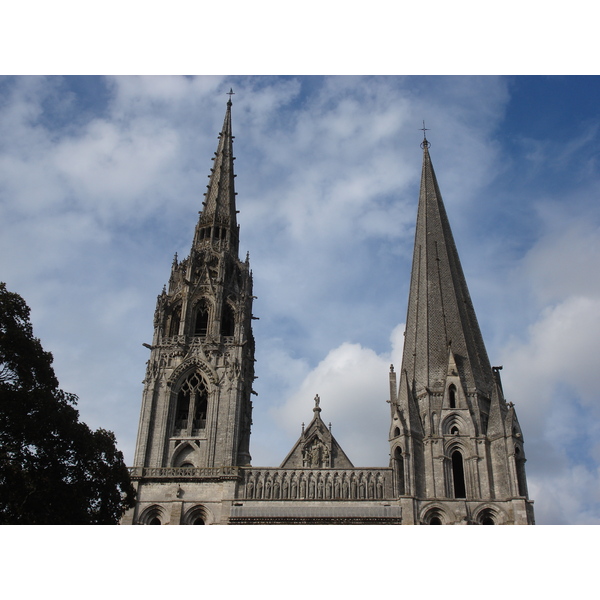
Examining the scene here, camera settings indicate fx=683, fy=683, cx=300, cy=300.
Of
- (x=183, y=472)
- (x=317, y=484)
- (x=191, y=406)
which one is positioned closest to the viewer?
(x=317, y=484)

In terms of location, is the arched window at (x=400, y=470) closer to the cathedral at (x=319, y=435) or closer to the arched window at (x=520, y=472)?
the cathedral at (x=319, y=435)

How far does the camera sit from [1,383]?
19.0 metres

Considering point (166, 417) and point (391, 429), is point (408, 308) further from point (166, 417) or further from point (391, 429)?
point (166, 417)

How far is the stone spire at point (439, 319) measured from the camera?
3416 centimetres

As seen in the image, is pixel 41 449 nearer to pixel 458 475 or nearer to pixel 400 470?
pixel 400 470

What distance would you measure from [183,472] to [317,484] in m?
6.18

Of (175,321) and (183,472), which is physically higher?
(175,321)

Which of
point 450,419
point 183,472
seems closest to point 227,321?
point 183,472

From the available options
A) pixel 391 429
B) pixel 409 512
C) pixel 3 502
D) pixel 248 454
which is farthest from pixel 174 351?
pixel 3 502

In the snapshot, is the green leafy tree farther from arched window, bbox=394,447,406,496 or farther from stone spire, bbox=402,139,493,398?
stone spire, bbox=402,139,493,398

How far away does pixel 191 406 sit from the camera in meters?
33.6

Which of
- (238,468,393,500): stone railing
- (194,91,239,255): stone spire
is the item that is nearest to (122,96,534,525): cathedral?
(238,468,393,500): stone railing

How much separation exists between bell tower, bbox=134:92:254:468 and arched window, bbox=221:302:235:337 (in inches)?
2.2

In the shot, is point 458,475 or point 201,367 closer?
point 458,475
